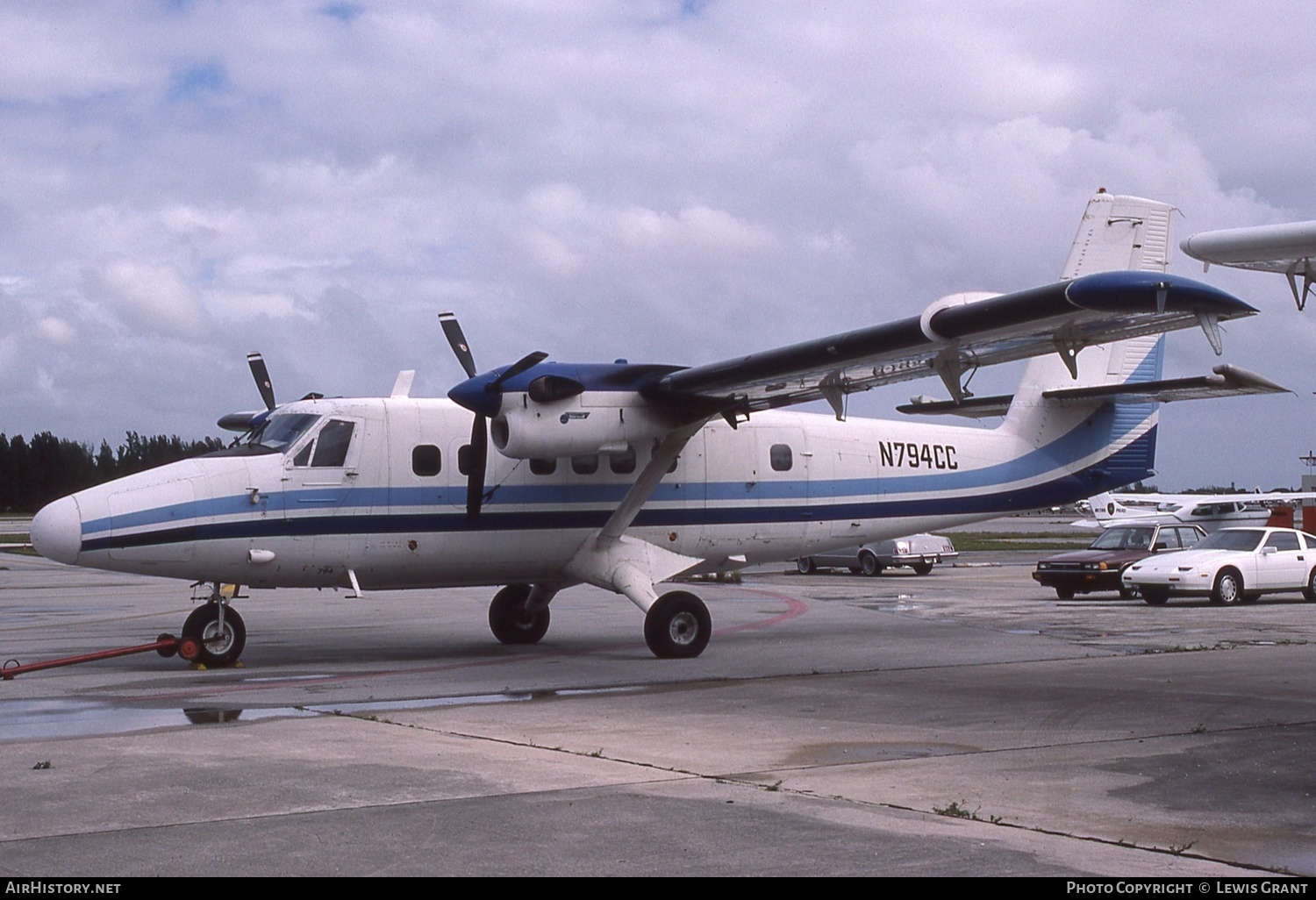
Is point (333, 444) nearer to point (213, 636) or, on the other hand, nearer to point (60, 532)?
point (213, 636)

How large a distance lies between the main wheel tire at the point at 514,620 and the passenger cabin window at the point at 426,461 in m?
2.79

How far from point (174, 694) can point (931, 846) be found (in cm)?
918

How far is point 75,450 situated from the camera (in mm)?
105438

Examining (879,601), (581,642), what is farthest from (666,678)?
(879,601)

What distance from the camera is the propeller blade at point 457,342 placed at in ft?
57.7

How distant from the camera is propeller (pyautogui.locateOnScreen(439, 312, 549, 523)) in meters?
15.9

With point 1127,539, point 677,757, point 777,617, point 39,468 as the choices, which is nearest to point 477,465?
point 677,757

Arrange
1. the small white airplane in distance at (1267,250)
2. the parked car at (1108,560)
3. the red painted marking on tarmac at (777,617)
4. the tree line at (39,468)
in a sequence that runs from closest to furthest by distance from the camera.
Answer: the small white airplane in distance at (1267,250)
the red painted marking on tarmac at (777,617)
the parked car at (1108,560)
the tree line at (39,468)

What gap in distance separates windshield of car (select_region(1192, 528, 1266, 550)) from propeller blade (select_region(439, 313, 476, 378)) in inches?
620

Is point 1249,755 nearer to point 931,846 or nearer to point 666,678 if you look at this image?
point 931,846

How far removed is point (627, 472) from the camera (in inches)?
699

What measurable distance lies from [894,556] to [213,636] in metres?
26.3

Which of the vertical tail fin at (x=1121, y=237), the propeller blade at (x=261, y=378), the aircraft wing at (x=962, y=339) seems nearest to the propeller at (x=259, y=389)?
the propeller blade at (x=261, y=378)

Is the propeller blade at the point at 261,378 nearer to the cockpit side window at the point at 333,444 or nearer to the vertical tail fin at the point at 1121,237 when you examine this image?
the cockpit side window at the point at 333,444
